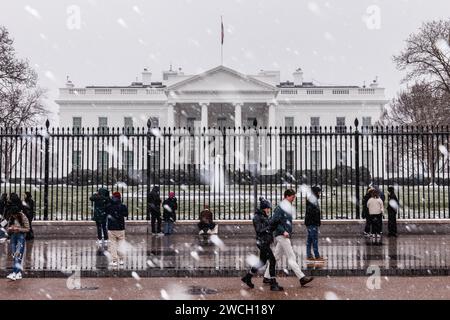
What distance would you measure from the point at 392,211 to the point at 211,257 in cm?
586

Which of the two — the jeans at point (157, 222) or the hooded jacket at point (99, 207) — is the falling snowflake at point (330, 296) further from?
the jeans at point (157, 222)

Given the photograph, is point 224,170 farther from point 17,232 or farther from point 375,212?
point 17,232

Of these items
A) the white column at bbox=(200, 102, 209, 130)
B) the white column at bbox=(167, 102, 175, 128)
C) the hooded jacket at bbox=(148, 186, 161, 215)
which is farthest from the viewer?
the white column at bbox=(167, 102, 175, 128)

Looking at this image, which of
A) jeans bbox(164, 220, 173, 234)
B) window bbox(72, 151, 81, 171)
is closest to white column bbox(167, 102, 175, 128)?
window bbox(72, 151, 81, 171)

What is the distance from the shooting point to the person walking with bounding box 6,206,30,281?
885 cm

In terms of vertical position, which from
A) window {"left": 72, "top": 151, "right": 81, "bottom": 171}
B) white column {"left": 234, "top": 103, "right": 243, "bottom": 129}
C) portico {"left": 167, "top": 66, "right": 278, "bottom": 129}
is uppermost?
portico {"left": 167, "top": 66, "right": 278, "bottom": 129}

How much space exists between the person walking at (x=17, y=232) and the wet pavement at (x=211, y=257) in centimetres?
33

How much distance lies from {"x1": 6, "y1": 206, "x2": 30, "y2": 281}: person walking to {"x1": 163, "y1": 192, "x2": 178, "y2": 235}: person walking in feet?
17.9

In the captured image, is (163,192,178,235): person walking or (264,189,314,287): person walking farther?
(163,192,178,235): person walking

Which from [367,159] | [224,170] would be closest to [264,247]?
[224,170]

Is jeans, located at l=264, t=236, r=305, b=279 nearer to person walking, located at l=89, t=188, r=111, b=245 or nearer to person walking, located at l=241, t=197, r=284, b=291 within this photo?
person walking, located at l=241, t=197, r=284, b=291
